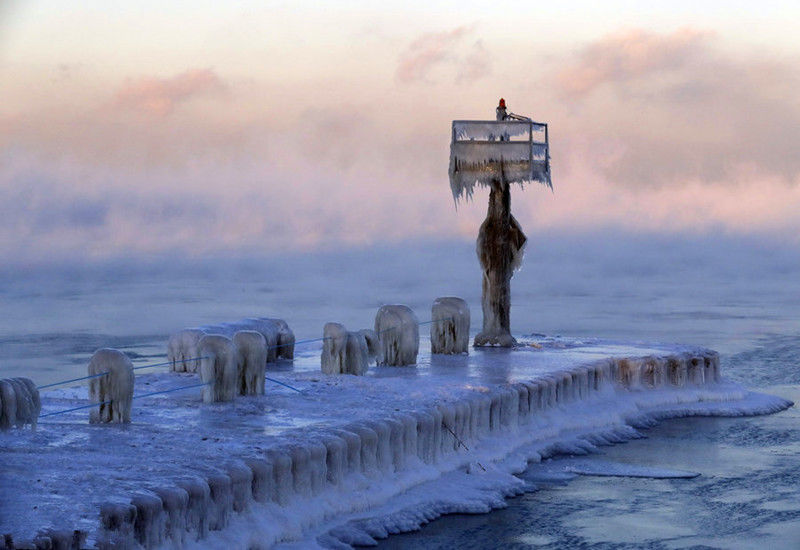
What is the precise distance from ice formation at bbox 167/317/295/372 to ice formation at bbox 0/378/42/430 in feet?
16.2

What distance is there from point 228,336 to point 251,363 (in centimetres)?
355

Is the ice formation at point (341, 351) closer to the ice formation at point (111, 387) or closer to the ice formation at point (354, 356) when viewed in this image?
the ice formation at point (354, 356)

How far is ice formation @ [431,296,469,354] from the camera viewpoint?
21438 mm

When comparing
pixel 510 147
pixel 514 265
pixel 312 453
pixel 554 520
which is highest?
pixel 510 147

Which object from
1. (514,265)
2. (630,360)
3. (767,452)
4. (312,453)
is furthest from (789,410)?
(312,453)

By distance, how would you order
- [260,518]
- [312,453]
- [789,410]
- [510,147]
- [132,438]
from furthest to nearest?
[510,147] < [789,410] < [132,438] < [312,453] < [260,518]

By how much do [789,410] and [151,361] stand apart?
45.2 feet

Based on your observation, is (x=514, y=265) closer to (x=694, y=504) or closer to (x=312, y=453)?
(x=694, y=504)

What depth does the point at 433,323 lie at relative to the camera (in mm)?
21703

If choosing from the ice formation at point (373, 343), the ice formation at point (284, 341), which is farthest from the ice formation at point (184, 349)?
the ice formation at point (373, 343)

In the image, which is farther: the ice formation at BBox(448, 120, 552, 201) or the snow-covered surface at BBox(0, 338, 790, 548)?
the ice formation at BBox(448, 120, 552, 201)

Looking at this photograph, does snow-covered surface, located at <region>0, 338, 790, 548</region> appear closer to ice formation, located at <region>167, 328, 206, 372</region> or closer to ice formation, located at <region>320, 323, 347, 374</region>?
ice formation, located at <region>320, 323, 347, 374</region>

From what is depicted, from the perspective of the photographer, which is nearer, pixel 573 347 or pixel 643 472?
pixel 643 472

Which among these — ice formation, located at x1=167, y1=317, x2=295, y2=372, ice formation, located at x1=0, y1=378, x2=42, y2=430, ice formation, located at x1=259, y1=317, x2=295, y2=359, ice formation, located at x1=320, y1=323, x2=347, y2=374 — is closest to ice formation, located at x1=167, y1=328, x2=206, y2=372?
ice formation, located at x1=167, y1=317, x2=295, y2=372
